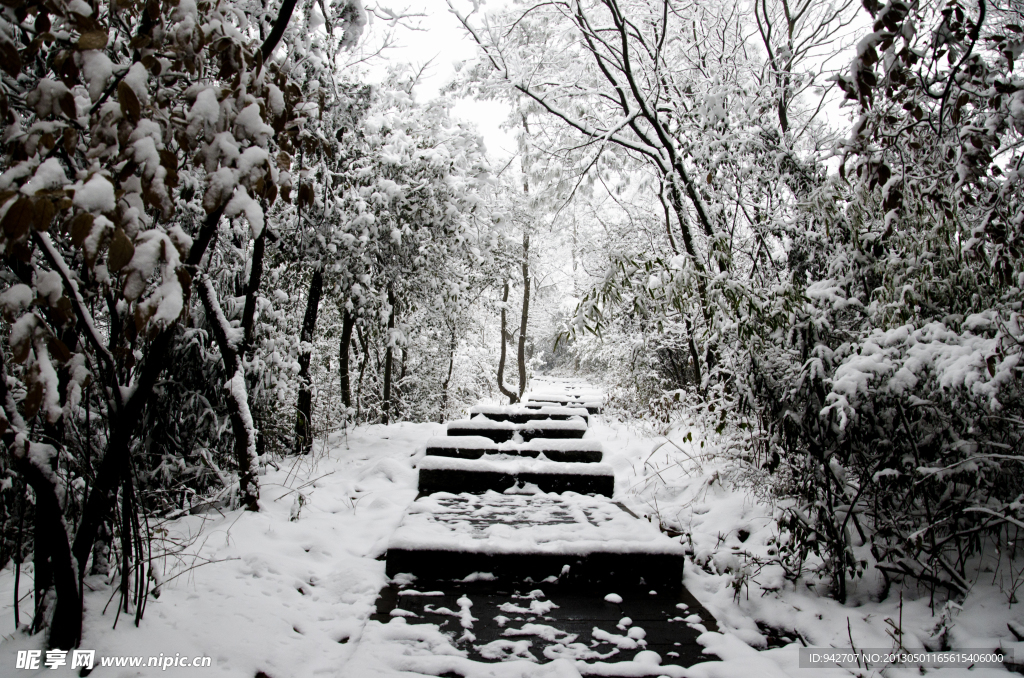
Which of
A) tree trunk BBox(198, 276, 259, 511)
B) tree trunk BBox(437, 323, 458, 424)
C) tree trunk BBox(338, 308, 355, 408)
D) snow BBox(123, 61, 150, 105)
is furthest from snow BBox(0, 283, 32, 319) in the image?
tree trunk BBox(437, 323, 458, 424)

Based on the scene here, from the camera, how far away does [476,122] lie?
939 centimetres

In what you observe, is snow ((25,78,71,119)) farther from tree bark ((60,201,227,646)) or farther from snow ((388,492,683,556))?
snow ((388,492,683,556))

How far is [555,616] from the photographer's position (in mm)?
2365

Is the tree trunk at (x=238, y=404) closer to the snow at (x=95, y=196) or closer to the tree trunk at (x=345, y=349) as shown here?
the snow at (x=95, y=196)

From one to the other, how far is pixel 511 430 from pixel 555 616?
2935 mm

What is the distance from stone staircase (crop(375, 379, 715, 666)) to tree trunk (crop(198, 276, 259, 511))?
3.27 ft

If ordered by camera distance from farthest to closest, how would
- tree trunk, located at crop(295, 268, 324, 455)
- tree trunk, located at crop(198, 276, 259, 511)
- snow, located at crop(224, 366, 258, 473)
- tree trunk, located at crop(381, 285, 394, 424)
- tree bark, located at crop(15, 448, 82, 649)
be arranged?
tree trunk, located at crop(381, 285, 394, 424)
tree trunk, located at crop(295, 268, 324, 455)
snow, located at crop(224, 366, 258, 473)
tree trunk, located at crop(198, 276, 259, 511)
tree bark, located at crop(15, 448, 82, 649)

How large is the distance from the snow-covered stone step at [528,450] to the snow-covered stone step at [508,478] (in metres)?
0.40

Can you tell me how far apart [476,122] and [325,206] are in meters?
5.79

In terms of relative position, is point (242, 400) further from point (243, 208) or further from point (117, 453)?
point (243, 208)

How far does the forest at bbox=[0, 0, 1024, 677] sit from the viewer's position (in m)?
1.34

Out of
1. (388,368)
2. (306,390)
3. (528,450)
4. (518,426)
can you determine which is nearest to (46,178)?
(306,390)

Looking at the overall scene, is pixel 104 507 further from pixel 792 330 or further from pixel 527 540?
pixel 792 330

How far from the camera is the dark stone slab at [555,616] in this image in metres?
2.09
